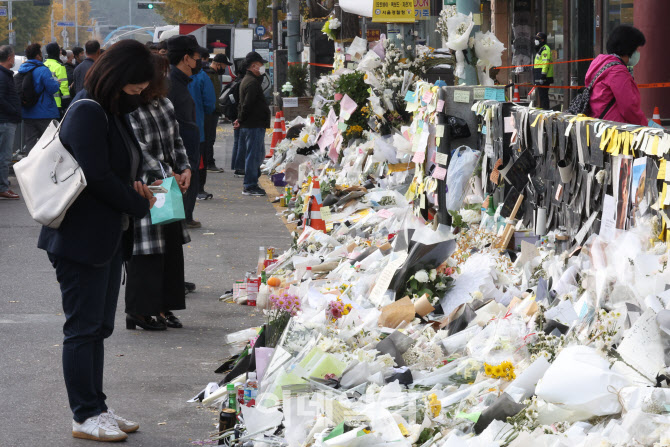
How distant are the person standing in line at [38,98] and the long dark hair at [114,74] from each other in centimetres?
1076

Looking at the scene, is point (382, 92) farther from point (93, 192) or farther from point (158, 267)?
point (93, 192)

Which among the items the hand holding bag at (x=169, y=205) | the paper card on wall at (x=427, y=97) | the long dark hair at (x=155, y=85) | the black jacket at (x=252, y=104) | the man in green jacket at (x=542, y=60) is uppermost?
the man in green jacket at (x=542, y=60)

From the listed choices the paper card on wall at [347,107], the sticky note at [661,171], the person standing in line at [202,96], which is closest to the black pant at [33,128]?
the person standing in line at [202,96]

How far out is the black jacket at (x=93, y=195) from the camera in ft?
15.1

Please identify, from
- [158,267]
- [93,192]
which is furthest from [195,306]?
[93,192]

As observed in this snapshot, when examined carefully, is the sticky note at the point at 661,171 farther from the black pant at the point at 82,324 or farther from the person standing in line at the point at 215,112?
the person standing in line at the point at 215,112

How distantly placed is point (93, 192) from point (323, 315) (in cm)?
180

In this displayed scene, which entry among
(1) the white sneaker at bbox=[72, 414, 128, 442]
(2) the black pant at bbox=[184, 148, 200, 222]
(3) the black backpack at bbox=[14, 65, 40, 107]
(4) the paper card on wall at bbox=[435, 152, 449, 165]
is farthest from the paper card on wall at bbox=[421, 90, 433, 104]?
(3) the black backpack at bbox=[14, 65, 40, 107]

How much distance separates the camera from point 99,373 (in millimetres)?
4926

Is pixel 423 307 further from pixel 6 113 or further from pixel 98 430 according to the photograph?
pixel 6 113

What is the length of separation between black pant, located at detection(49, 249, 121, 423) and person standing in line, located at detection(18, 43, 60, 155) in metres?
10.8

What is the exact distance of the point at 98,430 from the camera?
481cm

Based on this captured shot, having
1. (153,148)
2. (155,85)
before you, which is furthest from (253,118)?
(155,85)

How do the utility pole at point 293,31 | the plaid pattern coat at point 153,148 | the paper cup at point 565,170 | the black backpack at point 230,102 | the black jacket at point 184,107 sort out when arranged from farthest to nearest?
the utility pole at point 293,31, the black backpack at point 230,102, the black jacket at point 184,107, the plaid pattern coat at point 153,148, the paper cup at point 565,170
